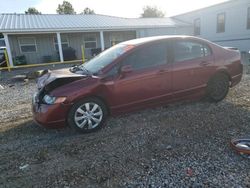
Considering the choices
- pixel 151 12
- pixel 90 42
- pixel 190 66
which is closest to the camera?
pixel 190 66

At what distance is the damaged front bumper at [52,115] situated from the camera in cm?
366

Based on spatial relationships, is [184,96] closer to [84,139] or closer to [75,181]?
[84,139]

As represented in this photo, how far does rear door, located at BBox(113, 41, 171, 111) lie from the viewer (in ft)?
13.5

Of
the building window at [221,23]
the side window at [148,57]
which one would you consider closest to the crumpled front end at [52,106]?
the side window at [148,57]

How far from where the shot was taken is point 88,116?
12.8 feet

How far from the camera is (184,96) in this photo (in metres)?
4.79

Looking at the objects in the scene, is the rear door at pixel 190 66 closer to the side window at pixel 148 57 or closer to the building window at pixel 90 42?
the side window at pixel 148 57

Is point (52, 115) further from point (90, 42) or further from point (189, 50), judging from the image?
point (90, 42)

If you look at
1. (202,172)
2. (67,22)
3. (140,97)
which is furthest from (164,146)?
(67,22)

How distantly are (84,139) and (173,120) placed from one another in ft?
5.78

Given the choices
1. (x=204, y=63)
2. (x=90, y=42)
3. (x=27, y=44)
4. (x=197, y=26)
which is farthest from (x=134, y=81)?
(x=197, y=26)

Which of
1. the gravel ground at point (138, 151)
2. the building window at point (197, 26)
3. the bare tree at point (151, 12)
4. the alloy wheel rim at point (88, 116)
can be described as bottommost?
the gravel ground at point (138, 151)

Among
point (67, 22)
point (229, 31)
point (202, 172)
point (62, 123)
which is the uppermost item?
point (67, 22)

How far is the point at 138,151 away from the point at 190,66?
2336mm
